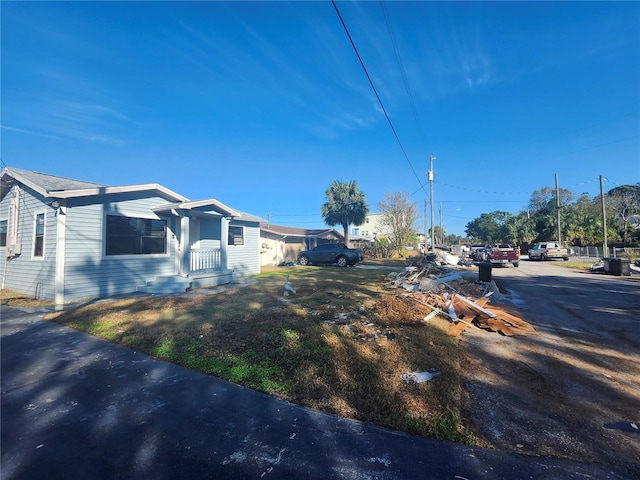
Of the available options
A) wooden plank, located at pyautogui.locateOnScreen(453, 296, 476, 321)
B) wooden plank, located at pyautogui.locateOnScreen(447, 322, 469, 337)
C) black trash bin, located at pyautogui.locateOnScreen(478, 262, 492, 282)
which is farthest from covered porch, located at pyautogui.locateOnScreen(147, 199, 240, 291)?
black trash bin, located at pyautogui.locateOnScreen(478, 262, 492, 282)

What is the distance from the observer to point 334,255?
2153 centimetres

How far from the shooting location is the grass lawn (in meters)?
3.31

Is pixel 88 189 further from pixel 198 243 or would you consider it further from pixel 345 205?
pixel 345 205

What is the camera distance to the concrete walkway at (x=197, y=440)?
2311mm

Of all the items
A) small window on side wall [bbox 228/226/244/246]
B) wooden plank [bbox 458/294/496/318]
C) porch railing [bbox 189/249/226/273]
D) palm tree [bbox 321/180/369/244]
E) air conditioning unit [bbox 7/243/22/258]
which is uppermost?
palm tree [bbox 321/180/369/244]

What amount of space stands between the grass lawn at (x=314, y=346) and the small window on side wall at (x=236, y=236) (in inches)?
243

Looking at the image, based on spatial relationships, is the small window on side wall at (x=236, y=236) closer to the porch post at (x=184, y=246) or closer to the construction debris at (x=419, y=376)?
the porch post at (x=184, y=246)

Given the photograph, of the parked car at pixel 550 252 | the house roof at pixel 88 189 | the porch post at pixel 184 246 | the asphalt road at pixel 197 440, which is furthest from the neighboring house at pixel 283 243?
the parked car at pixel 550 252

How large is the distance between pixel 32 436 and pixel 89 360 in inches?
79.3

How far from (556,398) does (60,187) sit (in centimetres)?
1317

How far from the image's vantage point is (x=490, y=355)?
504 cm

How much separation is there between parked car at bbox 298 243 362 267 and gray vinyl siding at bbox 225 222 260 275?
256 inches

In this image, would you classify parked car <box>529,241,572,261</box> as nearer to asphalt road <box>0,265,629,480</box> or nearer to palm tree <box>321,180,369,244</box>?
palm tree <box>321,180,369,244</box>

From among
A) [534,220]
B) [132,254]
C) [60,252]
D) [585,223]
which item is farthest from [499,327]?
[534,220]
